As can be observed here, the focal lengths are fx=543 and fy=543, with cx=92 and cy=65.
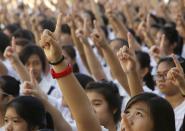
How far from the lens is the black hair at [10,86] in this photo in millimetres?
3408

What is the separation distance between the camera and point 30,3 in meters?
9.66

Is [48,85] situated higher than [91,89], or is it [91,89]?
[91,89]

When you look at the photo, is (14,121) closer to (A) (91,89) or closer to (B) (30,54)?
(A) (91,89)

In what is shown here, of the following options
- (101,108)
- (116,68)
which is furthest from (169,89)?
(101,108)

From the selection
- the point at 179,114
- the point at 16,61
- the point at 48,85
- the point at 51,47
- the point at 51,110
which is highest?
the point at 51,47

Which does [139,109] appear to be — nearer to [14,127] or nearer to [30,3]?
[14,127]

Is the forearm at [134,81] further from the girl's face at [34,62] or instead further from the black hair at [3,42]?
the black hair at [3,42]

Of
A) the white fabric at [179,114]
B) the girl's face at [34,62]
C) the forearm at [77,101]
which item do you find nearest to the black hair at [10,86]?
the girl's face at [34,62]

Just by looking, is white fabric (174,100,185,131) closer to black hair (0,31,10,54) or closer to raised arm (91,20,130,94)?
raised arm (91,20,130,94)

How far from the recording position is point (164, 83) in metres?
3.27

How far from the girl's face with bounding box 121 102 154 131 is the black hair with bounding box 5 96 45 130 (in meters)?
0.68

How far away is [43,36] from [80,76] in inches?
56.6

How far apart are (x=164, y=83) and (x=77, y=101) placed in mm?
1164

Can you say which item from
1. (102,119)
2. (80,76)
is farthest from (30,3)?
(102,119)
